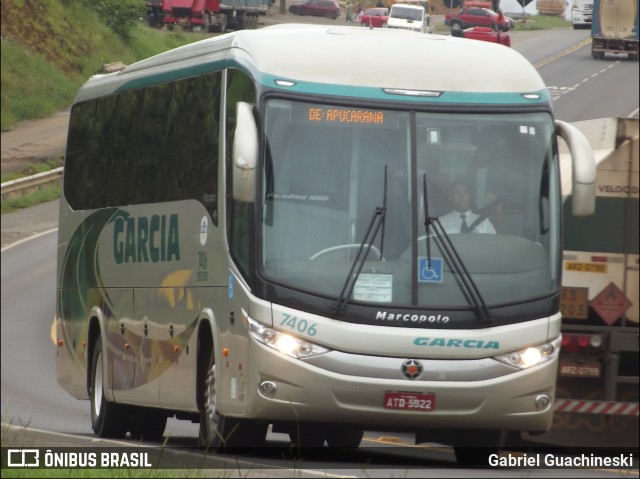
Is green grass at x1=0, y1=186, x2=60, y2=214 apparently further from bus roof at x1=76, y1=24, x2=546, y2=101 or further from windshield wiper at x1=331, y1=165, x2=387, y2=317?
windshield wiper at x1=331, y1=165, x2=387, y2=317

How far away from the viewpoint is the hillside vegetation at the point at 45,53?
43938mm

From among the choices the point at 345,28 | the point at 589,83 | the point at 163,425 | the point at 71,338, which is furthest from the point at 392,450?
the point at 589,83

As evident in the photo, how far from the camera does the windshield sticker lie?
11.5m

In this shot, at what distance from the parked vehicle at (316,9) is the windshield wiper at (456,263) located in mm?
14715

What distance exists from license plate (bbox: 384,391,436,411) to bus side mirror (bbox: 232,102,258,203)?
5.72 feet

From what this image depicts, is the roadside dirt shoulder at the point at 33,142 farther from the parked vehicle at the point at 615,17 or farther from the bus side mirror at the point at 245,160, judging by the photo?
the bus side mirror at the point at 245,160

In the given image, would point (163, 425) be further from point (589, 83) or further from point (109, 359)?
point (589, 83)

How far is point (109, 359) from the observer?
53.8 ft

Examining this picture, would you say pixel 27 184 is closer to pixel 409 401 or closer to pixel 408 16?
pixel 408 16

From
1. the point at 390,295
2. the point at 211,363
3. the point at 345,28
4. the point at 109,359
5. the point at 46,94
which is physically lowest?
the point at 46,94

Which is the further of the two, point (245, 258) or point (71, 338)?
point (71, 338)

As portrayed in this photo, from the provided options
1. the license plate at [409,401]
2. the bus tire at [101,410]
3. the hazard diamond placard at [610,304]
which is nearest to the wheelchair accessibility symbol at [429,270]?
the license plate at [409,401]

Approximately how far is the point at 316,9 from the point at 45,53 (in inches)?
1235

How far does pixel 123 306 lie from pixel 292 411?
457 cm
